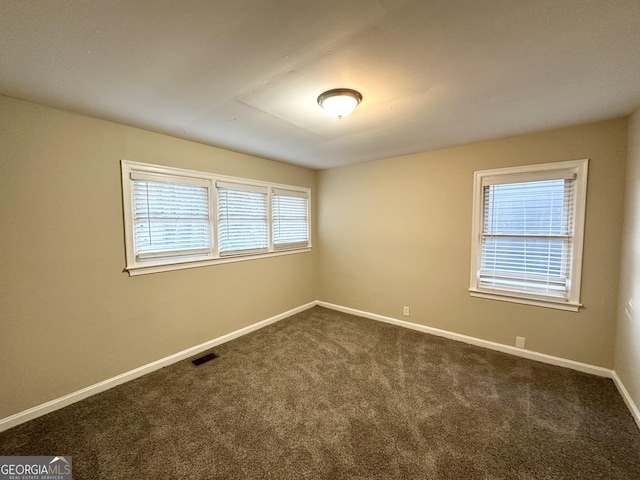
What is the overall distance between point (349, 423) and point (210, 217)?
2.59 m

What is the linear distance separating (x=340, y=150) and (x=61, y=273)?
10.1 ft

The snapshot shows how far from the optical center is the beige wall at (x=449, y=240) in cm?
240

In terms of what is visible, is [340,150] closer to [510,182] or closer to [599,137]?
[510,182]

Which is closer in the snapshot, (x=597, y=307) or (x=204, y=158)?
(x=597, y=307)

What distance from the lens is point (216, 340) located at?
3.16 m

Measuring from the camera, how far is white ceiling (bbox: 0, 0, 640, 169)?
3.75 ft

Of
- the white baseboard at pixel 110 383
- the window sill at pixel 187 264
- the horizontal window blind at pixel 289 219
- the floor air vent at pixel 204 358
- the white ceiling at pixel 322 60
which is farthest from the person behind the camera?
the horizontal window blind at pixel 289 219

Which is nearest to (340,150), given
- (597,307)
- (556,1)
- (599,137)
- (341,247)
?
(341,247)

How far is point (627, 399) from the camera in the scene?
81.2 inches

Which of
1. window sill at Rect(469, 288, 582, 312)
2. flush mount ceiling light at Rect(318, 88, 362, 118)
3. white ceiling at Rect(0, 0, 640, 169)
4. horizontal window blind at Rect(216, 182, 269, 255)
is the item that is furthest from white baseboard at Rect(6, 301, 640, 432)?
flush mount ceiling light at Rect(318, 88, 362, 118)

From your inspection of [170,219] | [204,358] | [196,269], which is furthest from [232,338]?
[170,219]

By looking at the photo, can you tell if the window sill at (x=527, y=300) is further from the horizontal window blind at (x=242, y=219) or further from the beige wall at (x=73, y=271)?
the beige wall at (x=73, y=271)

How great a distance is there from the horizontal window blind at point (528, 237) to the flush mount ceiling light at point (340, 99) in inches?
81.9

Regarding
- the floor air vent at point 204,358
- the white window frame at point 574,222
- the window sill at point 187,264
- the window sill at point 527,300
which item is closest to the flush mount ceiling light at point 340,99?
the white window frame at point 574,222
